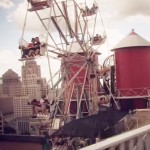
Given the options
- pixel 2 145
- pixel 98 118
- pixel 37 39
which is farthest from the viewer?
pixel 2 145

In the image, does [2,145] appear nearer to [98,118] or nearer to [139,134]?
[98,118]

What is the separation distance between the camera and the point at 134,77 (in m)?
28.4

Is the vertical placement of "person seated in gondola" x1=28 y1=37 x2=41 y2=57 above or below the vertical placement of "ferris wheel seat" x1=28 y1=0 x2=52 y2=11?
below

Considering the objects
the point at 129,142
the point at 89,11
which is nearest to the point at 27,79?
the point at 89,11

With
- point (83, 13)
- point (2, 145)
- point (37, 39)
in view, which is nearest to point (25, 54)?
point (37, 39)

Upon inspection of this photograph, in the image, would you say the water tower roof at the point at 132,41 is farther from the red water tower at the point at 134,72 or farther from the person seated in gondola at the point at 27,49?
the person seated in gondola at the point at 27,49

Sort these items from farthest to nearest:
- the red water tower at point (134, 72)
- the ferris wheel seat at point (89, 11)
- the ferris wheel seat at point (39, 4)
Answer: the red water tower at point (134, 72) → the ferris wheel seat at point (89, 11) → the ferris wheel seat at point (39, 4)

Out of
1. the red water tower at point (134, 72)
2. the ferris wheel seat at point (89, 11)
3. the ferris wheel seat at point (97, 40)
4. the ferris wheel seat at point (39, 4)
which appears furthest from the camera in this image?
the red water tower at point (134, 72)

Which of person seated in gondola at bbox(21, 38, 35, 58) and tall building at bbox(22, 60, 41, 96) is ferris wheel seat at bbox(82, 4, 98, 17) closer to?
tall building at bbox(22, 60, 41, 96)

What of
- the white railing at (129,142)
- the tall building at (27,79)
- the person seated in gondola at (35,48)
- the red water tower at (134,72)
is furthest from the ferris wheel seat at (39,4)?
the white railing at (129,142)

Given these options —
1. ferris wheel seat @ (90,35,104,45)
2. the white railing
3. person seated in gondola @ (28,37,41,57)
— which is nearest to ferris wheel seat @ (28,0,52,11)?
person seated in gondola @ (28,37,41,57)

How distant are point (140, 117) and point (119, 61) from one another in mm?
Result: 10081

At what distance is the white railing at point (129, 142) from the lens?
3904 mm

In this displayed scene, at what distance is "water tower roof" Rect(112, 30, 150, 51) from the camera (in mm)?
28719
